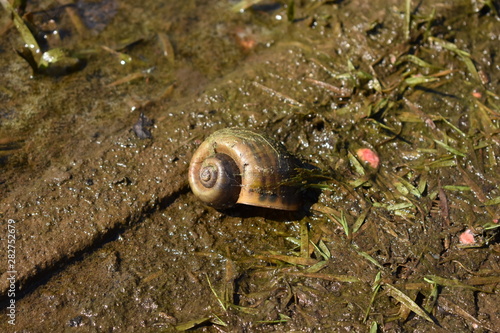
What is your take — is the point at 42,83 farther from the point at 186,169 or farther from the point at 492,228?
the point at 492,228

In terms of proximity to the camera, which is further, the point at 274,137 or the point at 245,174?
the point at 274,137

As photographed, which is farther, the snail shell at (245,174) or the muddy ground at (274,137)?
the snail shell at (245,174)

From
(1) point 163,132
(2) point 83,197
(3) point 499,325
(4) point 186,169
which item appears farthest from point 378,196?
(2) point 83,197

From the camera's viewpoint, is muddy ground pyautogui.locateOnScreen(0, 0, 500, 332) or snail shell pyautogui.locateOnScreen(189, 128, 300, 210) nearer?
muddy ground pyautogui.locateOnScreen(0, 0, 500, 332)

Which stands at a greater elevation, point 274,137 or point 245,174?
point 245,174
